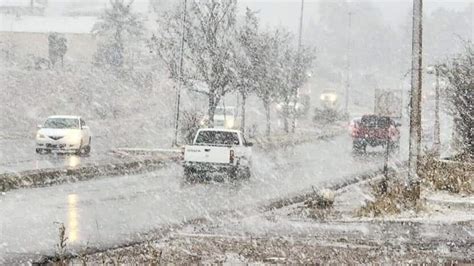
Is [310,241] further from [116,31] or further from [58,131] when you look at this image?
[116,31]

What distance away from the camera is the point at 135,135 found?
5238 cm

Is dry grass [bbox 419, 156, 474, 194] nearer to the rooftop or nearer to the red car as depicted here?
the red car

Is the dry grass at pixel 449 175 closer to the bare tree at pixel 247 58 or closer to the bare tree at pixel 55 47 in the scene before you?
the bare tree at pixel 247 58

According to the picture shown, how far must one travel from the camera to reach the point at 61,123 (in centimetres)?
3341

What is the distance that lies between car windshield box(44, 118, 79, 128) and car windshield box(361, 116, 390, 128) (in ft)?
51.1

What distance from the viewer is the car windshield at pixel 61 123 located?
33094mm

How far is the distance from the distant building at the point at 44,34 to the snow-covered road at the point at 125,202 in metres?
55.7

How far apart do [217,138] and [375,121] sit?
17.0m

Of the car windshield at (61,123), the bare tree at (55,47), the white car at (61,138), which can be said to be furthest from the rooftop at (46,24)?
the white car at (61,138)

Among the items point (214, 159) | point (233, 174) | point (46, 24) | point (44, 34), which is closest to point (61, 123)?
point (214, 159)

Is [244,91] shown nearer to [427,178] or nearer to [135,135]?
[135,135]

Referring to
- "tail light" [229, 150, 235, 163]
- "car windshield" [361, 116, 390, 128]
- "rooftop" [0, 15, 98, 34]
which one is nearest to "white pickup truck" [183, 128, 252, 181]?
"tail light" [229, 150, 235, 163]

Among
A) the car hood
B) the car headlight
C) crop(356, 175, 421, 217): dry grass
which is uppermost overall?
the car hood

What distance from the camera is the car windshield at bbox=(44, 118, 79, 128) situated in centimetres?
3309
